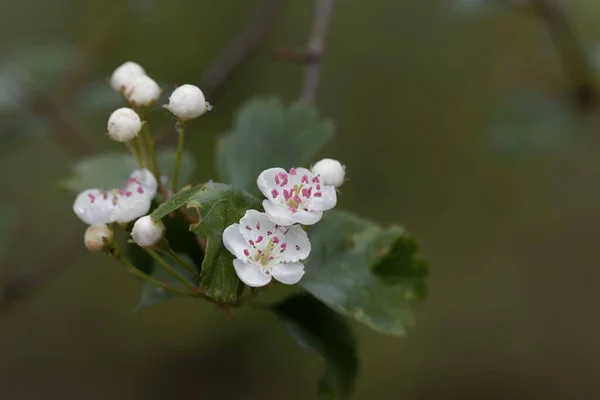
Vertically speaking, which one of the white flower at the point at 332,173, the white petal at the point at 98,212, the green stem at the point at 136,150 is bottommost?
the white petal at the point at 98,212

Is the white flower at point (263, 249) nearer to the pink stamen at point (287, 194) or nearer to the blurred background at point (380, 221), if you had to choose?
the pink stamen at point (287, 194)

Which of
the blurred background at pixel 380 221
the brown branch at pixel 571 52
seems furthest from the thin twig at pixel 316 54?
the blurred background at pixel 380 221

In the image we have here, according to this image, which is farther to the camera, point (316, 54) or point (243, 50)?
point (243, 50)

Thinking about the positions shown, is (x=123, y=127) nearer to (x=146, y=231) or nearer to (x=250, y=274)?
(x=146, y=231)

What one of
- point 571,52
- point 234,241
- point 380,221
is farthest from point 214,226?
point 380,221

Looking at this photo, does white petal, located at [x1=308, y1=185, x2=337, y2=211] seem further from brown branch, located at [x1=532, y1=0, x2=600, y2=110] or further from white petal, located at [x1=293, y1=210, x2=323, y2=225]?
brown branch, located at [x1=532, y1=0, x2=600, y2=110]

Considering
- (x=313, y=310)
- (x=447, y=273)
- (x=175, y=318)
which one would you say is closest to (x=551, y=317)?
(x=447, y=273)
